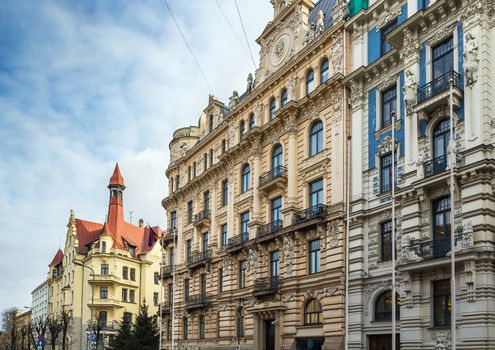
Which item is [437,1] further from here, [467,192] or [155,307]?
[155,307]

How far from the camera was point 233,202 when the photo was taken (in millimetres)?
49719

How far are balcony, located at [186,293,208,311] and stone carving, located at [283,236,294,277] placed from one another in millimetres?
12629

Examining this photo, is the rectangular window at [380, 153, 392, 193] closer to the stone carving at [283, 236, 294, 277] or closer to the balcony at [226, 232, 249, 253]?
the stone carving at [283, 236, 294, 277]

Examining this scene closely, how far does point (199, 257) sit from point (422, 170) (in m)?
27.5

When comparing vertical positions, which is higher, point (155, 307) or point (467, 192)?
point (467, 192)

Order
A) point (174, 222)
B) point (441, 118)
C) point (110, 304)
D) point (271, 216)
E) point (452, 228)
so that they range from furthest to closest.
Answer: point (110, 304)
point (174, 222)
point (271, 216)
point (441, 118)
point (452, 228)

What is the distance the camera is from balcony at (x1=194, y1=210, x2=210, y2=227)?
5400 cm

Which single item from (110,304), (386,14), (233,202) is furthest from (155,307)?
(386,14)

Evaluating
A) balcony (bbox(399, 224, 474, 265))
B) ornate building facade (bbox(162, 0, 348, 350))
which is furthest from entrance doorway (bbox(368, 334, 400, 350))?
balcony (bbox(399, 224, 474, 265))

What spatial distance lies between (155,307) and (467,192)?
75780mm

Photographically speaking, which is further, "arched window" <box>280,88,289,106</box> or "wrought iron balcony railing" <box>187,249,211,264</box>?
"wrought iron balcony railing" <box>187,249,211,264</box>

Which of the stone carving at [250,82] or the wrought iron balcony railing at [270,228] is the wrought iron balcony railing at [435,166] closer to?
the wrought iron balcony railing at [270,228]

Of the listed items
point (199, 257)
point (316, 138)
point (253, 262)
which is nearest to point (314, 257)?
point (253, 262)

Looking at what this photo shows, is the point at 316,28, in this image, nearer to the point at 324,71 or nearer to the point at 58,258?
the point at 324,71
